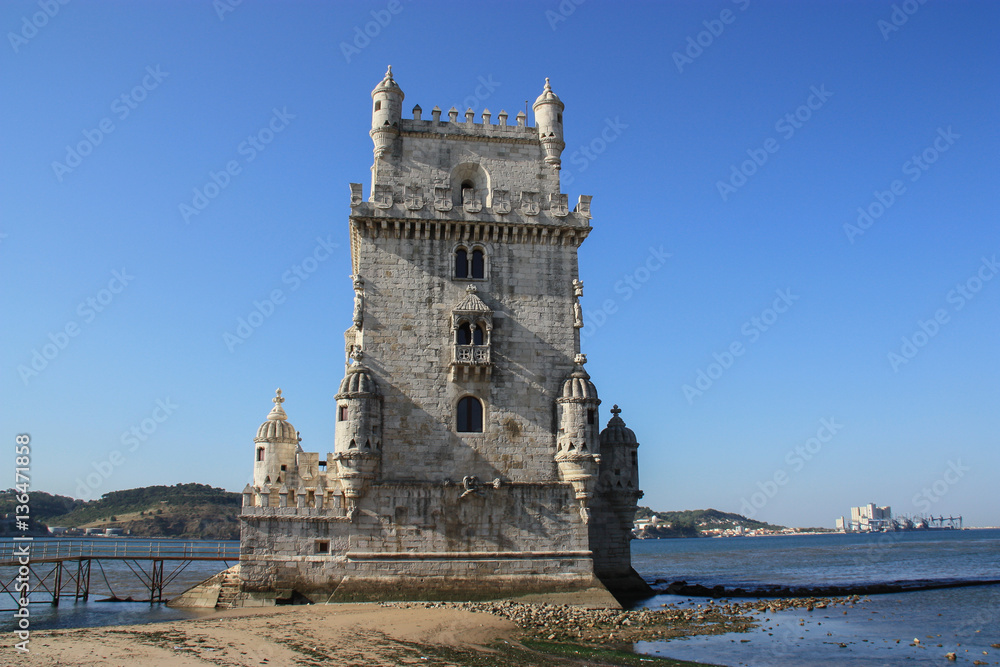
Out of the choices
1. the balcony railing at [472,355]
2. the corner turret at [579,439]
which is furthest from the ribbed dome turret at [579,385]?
the balcony railing at [472,355]

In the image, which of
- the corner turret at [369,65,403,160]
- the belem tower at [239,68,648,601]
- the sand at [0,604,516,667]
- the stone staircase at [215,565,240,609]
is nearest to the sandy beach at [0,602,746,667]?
the sand at [0,604,516,667]

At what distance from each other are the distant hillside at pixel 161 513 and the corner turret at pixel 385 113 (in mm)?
99686

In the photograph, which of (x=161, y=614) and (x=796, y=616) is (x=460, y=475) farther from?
(x=796, y=616)

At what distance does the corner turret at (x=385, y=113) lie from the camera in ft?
104

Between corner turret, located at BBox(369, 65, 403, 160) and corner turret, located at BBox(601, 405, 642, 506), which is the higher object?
corner turret, located at BBox(369, 65, 403, 160)

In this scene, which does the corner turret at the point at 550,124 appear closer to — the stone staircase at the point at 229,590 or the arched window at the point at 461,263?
the arched window at the point at 461,263

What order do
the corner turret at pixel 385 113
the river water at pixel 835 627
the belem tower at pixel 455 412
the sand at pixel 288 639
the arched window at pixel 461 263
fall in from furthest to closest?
the corner turret at pixel 385 113 → the arched window at pixel 461 263 → the belem tower at pixel 455 412 → the river water at pixel 835 627 → the sand at pixel 288 639

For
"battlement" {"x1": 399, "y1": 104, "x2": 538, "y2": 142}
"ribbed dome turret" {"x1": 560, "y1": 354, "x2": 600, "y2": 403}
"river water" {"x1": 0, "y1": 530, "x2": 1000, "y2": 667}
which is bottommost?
"river water" {"x1": 0, "y1": 530, "x2": 1000, "y2": 667}

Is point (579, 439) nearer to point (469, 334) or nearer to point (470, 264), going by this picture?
point (469, 334)

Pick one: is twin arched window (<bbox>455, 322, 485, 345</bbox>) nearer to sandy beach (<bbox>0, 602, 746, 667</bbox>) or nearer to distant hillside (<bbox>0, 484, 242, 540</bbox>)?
sandy beach (<bbox>0, 602, 746, 667</bbox>)

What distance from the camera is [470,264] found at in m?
31.0

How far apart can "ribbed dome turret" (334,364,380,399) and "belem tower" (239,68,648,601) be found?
0.08m

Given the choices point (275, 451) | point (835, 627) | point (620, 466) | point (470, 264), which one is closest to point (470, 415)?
point (470, 264)

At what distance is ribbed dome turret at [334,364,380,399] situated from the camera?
28.2m
